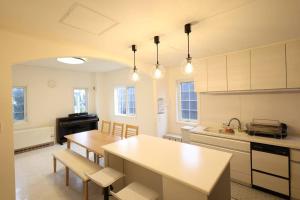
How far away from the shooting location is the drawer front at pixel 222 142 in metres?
2.43

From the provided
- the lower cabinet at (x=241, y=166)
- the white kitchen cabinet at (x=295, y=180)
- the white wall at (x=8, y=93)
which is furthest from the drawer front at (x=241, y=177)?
the white wall at (x=8, y=93)

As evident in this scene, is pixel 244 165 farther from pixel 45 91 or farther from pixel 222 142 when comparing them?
pixel 45 91

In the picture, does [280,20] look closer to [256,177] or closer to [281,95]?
[281,95]

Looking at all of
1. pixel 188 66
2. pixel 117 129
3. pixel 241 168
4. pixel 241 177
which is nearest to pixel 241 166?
pixel 241 168

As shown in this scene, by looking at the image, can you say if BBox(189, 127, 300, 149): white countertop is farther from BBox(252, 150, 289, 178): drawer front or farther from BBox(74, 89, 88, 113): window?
BBox(74, 89, 88, 113): window

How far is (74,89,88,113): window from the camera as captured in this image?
5.56 m

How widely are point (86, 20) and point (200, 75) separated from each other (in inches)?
95.8

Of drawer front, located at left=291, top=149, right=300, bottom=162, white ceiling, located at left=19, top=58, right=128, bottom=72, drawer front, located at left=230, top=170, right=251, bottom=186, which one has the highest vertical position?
white ceiling, located at left=19, top=58, right=128, bottom=72

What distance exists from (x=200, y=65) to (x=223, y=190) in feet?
7.89

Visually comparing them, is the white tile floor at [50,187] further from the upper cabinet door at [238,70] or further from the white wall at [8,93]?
the upper cabinet door at [238,70]

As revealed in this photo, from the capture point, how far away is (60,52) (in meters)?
2.23

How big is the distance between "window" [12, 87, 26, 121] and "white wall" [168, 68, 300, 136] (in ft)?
14.9

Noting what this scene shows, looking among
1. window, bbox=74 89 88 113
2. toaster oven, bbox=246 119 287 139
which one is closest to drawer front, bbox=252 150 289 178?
toaster oven, bbox=246 119 287 139

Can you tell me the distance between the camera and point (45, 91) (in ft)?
15.3
